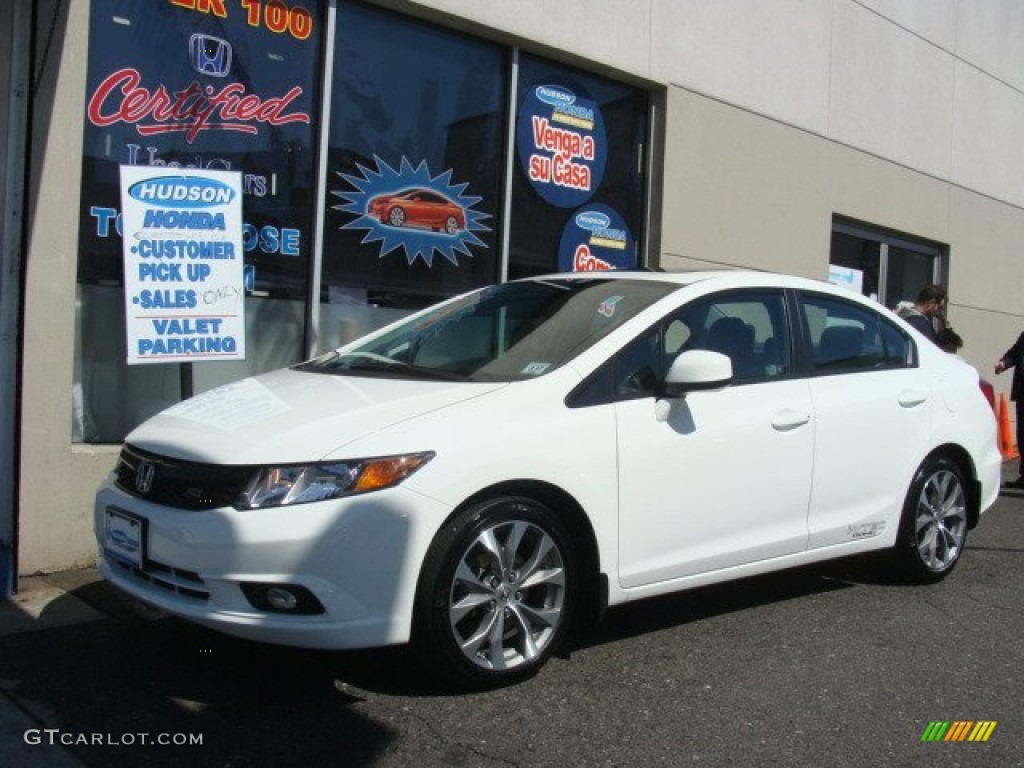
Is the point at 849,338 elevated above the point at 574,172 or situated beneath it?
situated beneath

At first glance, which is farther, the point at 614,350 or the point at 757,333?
the point at 757,333

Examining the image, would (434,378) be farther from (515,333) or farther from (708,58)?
(708,58)

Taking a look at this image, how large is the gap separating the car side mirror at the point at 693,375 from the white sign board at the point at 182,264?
2.46 meters

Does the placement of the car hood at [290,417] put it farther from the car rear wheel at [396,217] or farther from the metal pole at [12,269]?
the car rear wheel at [396,217]

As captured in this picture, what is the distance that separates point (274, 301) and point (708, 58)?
4923mm

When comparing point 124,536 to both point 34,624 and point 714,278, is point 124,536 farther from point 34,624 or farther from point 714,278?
point 714,278

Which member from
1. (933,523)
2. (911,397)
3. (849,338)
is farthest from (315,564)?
(933,523)

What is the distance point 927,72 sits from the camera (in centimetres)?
1229

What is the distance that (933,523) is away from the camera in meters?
5.55

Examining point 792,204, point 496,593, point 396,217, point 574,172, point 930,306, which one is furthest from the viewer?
point 792,204

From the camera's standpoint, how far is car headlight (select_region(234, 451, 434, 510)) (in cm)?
350

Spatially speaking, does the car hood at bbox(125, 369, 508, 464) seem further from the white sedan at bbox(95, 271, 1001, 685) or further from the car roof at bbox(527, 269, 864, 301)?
the car roof at bbox(527, 269, 864, 301)

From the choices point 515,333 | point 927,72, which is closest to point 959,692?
point 515,333

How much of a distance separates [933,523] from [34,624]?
4460 millimetres
